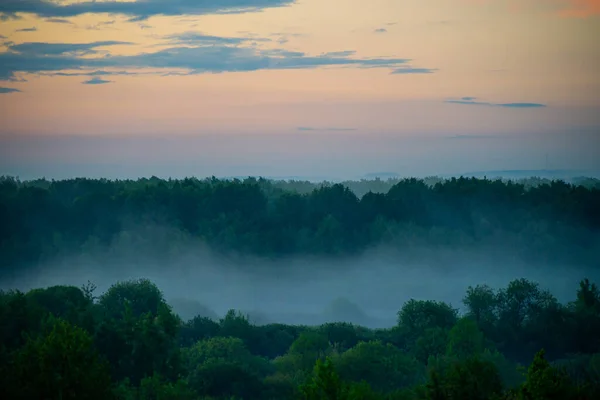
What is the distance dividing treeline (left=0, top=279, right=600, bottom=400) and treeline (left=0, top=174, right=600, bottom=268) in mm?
48977

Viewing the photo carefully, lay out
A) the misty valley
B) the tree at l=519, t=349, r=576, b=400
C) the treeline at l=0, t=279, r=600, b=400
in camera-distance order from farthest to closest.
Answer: the misty valley < the treeline at l=0, t=279, r=600, b=400 < the tree at l=519, t=349, r=576, b=400

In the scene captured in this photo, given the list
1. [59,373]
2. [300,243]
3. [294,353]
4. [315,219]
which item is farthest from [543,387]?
[315,219]

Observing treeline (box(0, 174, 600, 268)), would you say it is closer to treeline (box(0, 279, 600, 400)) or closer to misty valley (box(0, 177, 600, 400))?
misty valley (box(0, 177, 600, 400))

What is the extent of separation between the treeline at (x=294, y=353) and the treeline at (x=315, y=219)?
49.0m

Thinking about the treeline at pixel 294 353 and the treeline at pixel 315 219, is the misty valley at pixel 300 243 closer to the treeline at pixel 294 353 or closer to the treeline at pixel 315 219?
the treeline at pixel 315 219

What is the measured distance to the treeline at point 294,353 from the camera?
99.6ft

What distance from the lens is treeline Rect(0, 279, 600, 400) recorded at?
99.6 feet

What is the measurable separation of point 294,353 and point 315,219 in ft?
240

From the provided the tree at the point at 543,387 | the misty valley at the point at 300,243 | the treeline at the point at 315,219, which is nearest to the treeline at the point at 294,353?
the tree at the point at 543,387

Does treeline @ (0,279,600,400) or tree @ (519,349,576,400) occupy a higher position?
tree @ (519,349,576,400)

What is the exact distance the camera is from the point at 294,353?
56844mm

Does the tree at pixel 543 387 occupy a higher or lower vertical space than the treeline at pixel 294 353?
higher

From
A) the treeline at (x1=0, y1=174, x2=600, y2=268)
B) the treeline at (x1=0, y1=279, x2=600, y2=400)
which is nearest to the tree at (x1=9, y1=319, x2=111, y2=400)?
the treeline at (x1=0, y1=279, x2=600, y2=400)

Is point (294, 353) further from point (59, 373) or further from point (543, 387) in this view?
point (543, 387)
